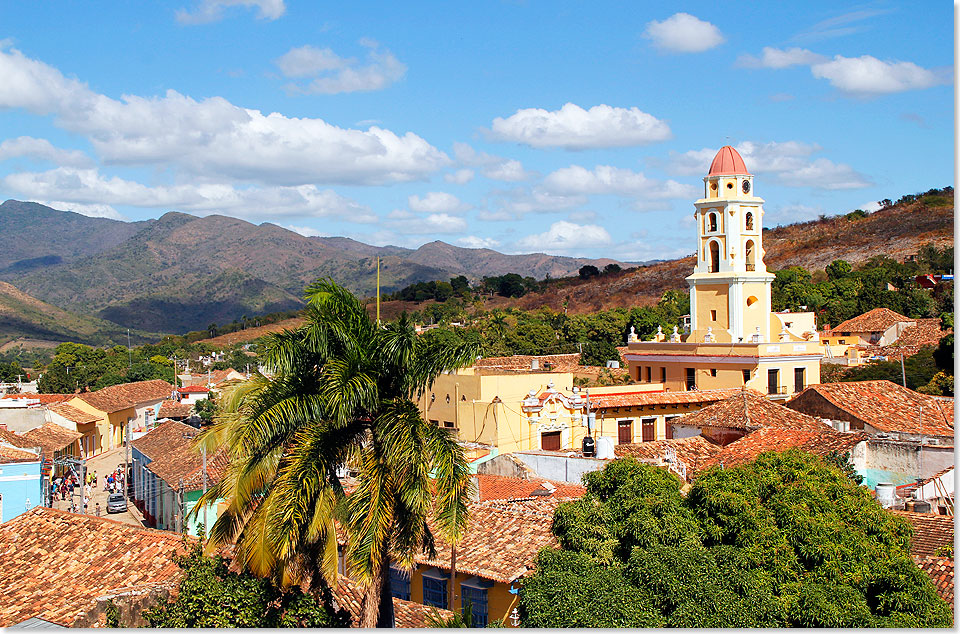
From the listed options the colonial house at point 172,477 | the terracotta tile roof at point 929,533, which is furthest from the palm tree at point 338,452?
the colonial house at point 172,477

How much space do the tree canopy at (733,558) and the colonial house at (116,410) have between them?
30.2 meters

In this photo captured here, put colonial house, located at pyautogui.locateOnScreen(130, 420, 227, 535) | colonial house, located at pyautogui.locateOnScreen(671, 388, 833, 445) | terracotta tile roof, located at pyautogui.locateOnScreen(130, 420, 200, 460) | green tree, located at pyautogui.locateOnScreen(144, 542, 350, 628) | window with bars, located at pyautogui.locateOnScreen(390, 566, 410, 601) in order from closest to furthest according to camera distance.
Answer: green tree, located at pyautogui.locateOnScreen(144, 542, 350, 628) < window with bars, located at pyautogui.locateOnScreen(390, 566, 410, 601) < colonial house, located at pyautogui.locateOnScreen(671, 388, 833, 445) < colonial house, located at pyautogui.locateOnScreen(130, 420, 227, 535) < terracotta tile roof, located at pyautogui.locateOnScreen(130, 420, 200, 460)

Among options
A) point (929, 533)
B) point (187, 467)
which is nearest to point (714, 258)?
point (187, 467)

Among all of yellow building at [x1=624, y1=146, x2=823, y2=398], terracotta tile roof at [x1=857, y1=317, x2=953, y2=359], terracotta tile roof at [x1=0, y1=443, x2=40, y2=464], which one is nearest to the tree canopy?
terracotta tile roof at [x1=0, y1=443, x2=40, y2=464]

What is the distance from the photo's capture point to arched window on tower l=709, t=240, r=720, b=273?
98.8 ft

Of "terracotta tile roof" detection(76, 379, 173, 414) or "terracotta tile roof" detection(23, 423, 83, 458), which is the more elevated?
"terracotta tile roof" detection(76, 379, 173, 414)

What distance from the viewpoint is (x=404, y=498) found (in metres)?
7.87

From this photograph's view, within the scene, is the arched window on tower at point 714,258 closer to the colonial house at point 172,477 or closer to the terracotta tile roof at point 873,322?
the colonial house at point 172,477

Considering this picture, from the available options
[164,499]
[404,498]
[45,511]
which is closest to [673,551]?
[404,498]

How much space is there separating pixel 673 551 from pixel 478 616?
3239mm

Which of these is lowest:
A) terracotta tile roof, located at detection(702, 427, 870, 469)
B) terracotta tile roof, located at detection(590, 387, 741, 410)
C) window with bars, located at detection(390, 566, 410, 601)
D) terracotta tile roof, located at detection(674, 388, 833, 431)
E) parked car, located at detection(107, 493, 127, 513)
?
parked car, located at detection(107, 493, 127, 513)

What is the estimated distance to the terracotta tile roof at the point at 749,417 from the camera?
18922mm

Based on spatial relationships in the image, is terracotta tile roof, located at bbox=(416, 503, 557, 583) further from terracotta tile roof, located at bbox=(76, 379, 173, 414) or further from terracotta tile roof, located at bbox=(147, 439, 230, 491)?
terracotta tile roof, located at bbox=(76, 379, 173, 414)

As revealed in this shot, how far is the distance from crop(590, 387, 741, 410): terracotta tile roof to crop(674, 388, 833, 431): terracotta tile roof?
1238mm
